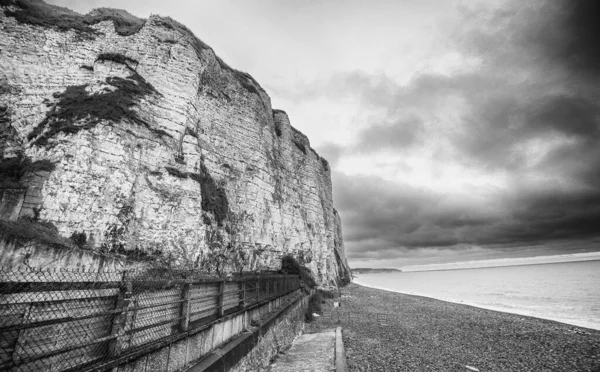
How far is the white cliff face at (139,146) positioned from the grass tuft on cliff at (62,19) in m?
0.40

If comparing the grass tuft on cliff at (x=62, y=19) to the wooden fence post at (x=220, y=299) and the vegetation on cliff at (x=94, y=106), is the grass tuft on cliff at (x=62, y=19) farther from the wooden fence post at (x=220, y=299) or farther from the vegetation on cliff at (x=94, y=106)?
the wooden fence post at (x=220, y=299)

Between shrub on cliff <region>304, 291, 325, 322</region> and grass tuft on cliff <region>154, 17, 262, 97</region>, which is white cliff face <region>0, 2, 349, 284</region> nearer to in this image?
grass tuft on cliff <region>154, 17, 262, 97</region>

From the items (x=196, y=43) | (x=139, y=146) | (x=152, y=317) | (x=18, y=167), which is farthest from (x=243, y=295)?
(x=196, y=43)

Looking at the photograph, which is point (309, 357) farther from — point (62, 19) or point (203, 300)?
point (62, 19)

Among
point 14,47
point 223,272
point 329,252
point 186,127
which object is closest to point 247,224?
point 223,272

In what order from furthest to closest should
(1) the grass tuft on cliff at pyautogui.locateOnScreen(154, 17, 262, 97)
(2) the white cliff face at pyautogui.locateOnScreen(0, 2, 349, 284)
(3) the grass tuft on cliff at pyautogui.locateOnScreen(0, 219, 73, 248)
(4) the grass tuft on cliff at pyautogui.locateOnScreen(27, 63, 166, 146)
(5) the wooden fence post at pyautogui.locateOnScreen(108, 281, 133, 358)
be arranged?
(1) the grass tuft on cliff at pyautogui.locateOnScreen(154, 17, 262, 97) < (4) the grass tuft on cliff at pyautogui.locateOnScreen(27, 63, 166, 146) < (2) the white cliff face at pyautogui.locateOnScreen(0, 2, 349, 284) < (3) the grass tuft on cliff at pyautogui.locateOnScreen(0, 219, 73, 248) < (5) the wooden fence post at pyautogui.locateOnScreen(108, 281, 133, 358)

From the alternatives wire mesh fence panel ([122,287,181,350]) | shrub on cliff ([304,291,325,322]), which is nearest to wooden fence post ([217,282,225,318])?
wire mesh fence panel ([122,287,181,350])

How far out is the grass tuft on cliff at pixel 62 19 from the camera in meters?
16.8

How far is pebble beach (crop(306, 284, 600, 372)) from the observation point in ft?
37.8

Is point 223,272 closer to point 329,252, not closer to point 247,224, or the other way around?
point 247,224

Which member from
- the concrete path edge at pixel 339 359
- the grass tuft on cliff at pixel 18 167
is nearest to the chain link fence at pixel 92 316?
the concrete path edge at pixel 339 359

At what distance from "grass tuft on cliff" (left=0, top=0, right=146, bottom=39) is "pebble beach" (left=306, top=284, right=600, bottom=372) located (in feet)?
83.2

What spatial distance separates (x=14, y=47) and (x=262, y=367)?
894 inches

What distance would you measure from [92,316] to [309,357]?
844cm
